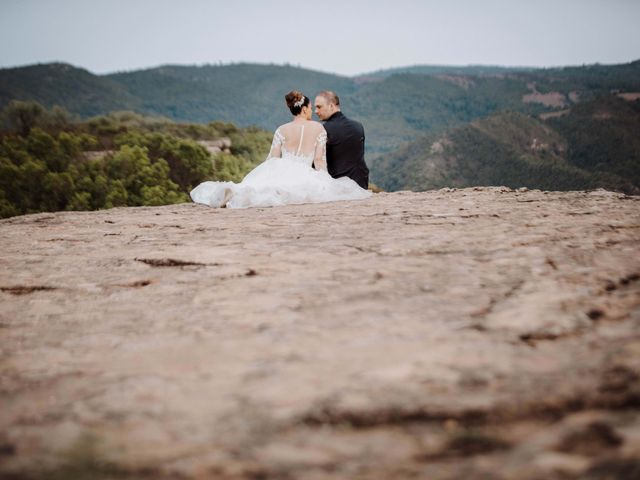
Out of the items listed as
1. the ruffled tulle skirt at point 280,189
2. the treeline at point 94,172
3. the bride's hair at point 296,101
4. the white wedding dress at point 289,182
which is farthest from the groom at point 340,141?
the treeline at point 94,172

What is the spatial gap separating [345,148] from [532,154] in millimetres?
118124

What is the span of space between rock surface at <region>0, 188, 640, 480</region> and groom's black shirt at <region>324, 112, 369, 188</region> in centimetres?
445

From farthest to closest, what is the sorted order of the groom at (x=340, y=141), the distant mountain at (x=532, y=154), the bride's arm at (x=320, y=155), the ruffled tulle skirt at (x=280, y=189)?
the distant mountain at (x=532, y=154) < the groom at (x=340, y=141) < the bride's arm at (x=320, y=155) < the ruffled tulle skirt at (x=280, y=189)

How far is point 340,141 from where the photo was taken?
25.3 feet

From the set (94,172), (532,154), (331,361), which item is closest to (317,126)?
(331,361)

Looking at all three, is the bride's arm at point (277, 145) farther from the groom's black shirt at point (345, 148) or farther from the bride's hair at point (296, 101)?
the groom's black shirt at point (345, 148)

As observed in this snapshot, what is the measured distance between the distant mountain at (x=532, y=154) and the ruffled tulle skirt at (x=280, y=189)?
86.8 meters

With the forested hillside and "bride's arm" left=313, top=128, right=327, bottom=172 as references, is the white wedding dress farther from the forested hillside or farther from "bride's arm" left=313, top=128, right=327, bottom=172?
the forested hillside

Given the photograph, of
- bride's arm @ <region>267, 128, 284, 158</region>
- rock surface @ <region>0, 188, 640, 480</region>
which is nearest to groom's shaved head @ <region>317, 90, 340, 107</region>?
bride's arm @ <region>267, 128, 284, 158</region>

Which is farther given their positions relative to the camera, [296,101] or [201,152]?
[201,152]

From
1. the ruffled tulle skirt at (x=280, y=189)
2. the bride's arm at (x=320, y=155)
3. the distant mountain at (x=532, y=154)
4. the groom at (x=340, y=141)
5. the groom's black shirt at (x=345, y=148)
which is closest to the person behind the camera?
the ruffled tulle skirt at (x=280, y=189)

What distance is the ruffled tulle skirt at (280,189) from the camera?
662 cm

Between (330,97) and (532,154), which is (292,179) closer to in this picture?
(330,97)

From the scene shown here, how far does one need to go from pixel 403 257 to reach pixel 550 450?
77.5 inches
